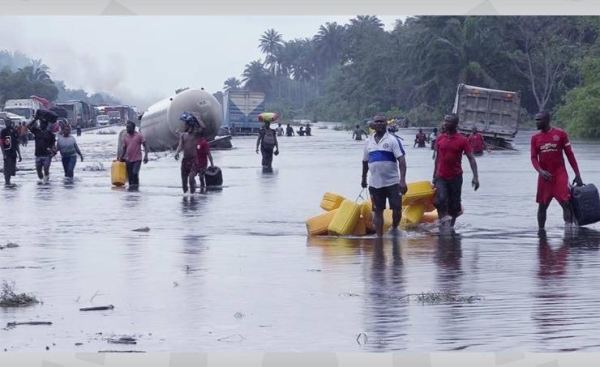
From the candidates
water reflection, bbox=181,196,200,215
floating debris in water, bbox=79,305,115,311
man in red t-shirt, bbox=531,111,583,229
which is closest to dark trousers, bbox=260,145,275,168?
water reflection, bbox=181,196,200,215

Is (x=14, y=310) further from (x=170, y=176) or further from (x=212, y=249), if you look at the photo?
(x=170, y=176)

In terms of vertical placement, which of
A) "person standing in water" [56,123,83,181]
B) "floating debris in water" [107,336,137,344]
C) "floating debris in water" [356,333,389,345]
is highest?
"floating debris in water" [356,333,389,345]

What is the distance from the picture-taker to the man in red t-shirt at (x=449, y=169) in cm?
1792

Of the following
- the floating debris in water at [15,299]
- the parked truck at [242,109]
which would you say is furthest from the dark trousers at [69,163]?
the parked truck at [242,109]

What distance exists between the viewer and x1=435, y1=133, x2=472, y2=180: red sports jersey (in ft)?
58.7

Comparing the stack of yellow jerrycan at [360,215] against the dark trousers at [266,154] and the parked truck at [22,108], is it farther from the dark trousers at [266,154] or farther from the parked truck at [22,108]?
the parked truck at [22,108]

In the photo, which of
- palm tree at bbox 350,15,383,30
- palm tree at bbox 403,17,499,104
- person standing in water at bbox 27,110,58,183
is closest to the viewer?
person standing in water at bbox 27,110,58,183

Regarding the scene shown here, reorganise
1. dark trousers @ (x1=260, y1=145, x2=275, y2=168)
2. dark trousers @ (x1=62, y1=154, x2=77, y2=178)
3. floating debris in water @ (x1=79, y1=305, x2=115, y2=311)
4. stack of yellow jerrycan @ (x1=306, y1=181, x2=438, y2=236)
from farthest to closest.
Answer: dark trousers @ (x1=260, y1=145, x2=275, y2=168) < dark trousers @ (x1=62, y1=154, x2=77, y2=178) < stack of yellow jerrycan @ (x1=306, y1=181, x2=438, y2=236) < floating debris in water @ (x1=79, y1=305, x2=115, y2=311)

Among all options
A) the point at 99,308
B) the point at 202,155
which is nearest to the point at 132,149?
the point at 202,155

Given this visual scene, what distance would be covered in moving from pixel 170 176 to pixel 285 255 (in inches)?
779

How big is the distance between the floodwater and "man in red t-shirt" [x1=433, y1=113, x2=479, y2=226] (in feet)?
1.25

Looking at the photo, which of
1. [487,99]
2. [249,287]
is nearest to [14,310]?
[249,287]

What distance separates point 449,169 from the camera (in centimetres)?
1789

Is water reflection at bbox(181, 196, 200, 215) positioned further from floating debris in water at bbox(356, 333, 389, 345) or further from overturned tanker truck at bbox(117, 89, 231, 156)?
overturned tanker truck at bbox(117, 89, 231, 156)
